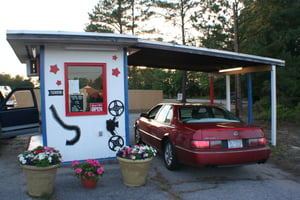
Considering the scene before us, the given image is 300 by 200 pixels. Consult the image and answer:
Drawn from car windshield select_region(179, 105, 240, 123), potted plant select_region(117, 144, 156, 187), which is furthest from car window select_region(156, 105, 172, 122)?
potted plant select_region(117, 144, 156, 187)

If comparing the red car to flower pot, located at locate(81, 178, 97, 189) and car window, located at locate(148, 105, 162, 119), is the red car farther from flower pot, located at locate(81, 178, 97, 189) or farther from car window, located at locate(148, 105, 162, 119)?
flower pot, located at locate(81, 178, 97, 189)

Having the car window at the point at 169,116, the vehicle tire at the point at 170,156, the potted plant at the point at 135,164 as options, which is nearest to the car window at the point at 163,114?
the car window at the point at 169,116

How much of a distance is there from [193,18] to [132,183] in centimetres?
1968

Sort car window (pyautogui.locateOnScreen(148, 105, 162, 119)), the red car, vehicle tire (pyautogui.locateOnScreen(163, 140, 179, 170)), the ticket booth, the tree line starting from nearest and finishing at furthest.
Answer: the red car, vehicle tire (pyautogui.locateOnScreen(163, 140, 179, 170)), the ticket booth, car window (pyautogui.locateOnScreen(148, 105, 162, 119)), the tree line

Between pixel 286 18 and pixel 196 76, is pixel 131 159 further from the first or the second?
pixel 196 76

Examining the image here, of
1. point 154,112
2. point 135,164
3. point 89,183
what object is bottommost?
point 89,183

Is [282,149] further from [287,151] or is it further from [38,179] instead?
[38,179]

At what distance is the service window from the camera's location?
6.10 metres

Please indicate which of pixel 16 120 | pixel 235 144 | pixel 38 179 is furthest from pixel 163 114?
pixel 16 120

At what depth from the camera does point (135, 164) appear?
4.74 meters

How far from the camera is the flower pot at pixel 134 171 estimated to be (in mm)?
4746

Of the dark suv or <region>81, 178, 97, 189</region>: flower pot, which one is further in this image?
the dark suv

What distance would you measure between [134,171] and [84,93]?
234 cm

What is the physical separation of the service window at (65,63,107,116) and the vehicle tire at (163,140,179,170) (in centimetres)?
161
